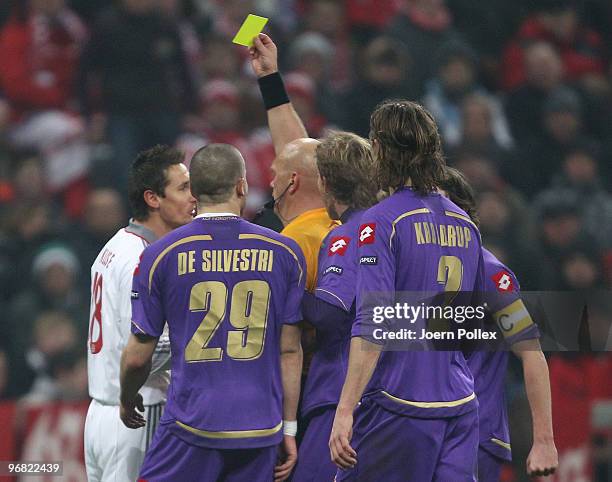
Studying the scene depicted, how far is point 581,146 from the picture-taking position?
9.91 metres

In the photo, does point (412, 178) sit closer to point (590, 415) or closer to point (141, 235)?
point (141, 235)

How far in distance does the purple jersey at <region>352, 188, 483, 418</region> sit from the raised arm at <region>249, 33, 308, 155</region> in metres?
1.36

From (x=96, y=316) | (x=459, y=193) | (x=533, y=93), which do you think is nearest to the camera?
(x=459, y=193)

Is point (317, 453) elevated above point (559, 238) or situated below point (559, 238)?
below

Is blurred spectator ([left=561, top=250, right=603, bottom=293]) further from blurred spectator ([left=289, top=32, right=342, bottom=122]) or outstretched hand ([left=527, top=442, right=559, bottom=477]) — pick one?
outstretched hand ([left=527, top=442, right=559, bottom=477])

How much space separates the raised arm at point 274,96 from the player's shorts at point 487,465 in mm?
1658

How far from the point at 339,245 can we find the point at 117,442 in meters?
1.35

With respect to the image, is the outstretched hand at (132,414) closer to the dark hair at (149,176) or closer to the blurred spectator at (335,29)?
the dark hair at (149,176)

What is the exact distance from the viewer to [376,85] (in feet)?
30.8

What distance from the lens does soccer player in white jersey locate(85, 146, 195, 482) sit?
186 inches

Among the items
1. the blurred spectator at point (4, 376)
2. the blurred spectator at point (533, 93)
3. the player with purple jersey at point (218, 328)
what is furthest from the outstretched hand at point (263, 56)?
the blurred spectator at point (533, 93)

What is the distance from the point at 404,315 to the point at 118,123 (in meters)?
5.15

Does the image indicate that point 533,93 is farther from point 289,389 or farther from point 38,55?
point 289,389

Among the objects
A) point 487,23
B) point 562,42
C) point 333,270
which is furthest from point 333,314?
point 562,42
